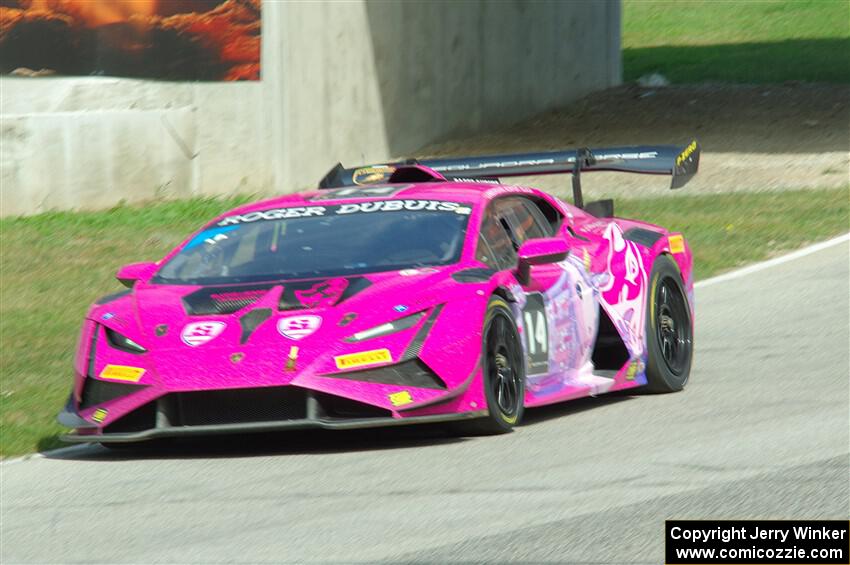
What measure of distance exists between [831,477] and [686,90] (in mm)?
23563

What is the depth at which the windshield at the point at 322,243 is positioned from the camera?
9.02 meters

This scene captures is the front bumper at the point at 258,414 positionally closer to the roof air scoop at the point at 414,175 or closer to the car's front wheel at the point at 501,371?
the car's front wheel at the point at 501,371

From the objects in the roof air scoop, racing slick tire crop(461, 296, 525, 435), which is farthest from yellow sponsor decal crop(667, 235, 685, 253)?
racing slick tire crop(461, 296, 525, 435)

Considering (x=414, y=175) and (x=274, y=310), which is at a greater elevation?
(x=414, y=175)

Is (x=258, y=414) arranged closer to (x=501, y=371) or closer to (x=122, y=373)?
(x=122, y=373)

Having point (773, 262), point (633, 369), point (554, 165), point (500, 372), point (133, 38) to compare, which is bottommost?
point (773, 262)

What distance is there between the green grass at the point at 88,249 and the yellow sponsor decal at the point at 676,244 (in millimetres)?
3838

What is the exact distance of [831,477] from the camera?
7102 mm

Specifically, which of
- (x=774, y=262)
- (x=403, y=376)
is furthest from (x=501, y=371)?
(x=774, y=262)

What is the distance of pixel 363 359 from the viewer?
8180mm

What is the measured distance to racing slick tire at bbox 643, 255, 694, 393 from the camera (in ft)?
33.1

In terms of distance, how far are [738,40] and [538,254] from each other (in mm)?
37121

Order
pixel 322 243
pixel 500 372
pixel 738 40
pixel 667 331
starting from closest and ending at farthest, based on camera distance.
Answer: pixel 500 372 < pixel 322 243 < pixel 667 331 < pixel 738 40

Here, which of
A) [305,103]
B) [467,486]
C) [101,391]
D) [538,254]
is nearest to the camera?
[467,486]
